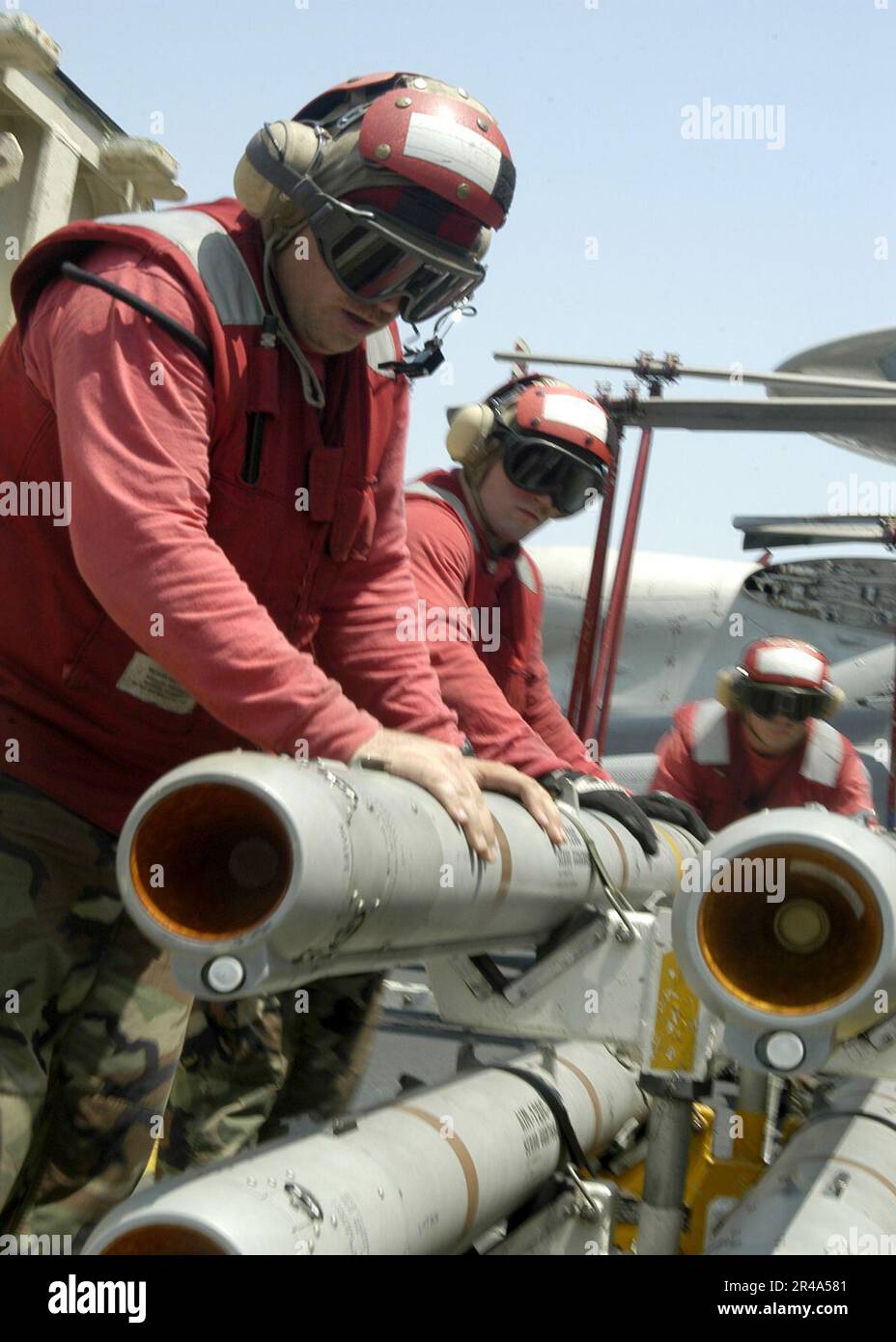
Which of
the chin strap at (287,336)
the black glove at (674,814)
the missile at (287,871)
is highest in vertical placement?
the chin strap at (287,336)

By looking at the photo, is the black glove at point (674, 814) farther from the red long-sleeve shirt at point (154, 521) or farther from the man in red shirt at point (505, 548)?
the red long-sleeve shirt at point (154, 521)

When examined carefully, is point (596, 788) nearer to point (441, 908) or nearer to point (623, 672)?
point (441, 908)

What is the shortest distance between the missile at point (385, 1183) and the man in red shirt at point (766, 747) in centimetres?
333

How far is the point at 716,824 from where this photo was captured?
22.2 feet

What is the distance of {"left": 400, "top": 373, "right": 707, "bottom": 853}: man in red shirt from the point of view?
3.99 metres

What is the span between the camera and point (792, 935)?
7.05ft

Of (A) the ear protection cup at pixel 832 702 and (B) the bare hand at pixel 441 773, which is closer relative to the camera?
(B) the bare hand at pixel 441 773

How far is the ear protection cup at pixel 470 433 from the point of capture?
4.82 metres

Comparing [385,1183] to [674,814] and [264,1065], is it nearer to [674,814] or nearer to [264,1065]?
[264,1065]

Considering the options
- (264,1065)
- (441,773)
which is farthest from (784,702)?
(441,773)

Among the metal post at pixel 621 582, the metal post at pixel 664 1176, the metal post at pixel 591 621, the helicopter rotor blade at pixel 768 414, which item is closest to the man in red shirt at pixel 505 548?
the metal post at pixel 664 1176

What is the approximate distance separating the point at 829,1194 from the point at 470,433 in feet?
9.29

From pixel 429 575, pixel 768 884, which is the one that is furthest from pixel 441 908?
pixel 429 575
